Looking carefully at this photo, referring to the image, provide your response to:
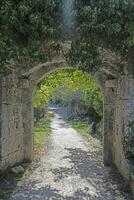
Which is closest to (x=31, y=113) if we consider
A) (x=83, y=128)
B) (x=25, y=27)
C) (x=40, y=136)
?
(x=25, y=27)

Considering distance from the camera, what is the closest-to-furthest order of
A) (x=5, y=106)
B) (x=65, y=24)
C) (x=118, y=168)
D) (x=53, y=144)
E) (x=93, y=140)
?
(x=65, y=24) < (x=5, y=106) < (x=118, y=168) < (x=53, y=144) < (x=93, y=140)

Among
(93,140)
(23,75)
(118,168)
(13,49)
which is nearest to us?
(13,49)

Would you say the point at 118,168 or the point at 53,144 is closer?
the point at 118,168

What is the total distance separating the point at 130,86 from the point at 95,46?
1.56 metres

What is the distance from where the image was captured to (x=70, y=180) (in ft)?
35.2

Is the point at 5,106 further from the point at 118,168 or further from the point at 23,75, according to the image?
the point at 118,168

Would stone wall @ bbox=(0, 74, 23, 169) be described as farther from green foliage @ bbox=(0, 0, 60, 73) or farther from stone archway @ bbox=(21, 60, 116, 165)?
green foliage @ bbox=(0, 0, 60, 73)

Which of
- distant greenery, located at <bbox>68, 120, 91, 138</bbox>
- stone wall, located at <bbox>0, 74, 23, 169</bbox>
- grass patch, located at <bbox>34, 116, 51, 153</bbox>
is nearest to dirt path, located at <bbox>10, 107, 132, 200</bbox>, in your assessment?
stone wall, located at <bbox>0, 74, 23, 169</bbox>

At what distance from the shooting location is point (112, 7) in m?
8.46

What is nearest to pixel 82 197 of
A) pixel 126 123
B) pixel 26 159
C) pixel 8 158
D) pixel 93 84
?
pixel 126 123

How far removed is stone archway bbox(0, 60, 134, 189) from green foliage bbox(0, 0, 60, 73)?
202 centimetres

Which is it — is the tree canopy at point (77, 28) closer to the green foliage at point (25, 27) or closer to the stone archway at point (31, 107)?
the green foliage at point (25, 27)

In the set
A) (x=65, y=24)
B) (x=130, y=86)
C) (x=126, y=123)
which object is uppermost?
(x=65, y=24)

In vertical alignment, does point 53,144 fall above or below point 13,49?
below
